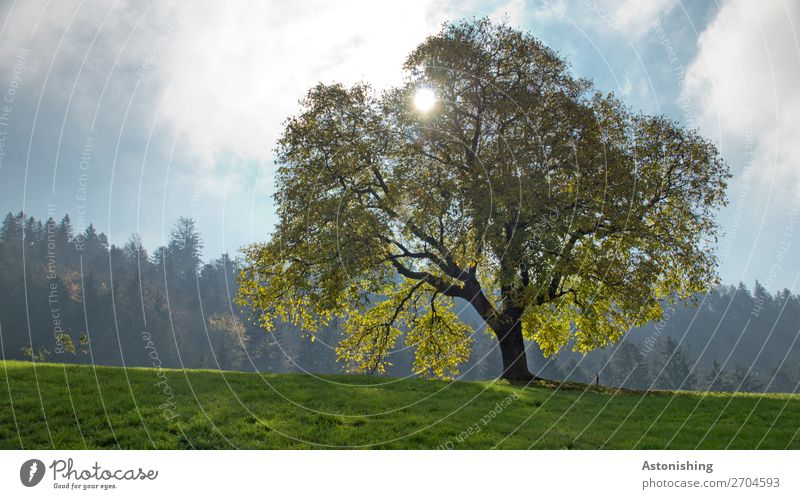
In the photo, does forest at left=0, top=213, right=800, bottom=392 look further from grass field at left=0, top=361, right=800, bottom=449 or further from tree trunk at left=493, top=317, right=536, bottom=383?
grass field at left=0, top=361, right=800, bottom=449

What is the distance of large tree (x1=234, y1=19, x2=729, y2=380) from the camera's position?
2170 cm

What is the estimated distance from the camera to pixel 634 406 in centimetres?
1884

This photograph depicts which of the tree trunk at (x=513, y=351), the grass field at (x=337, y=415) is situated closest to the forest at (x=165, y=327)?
the tree trunk at (x=513, y=351)

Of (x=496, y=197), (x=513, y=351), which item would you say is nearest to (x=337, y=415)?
(x=496, y=197)

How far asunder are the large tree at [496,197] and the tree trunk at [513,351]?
0.26 feet

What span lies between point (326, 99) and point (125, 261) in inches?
5876

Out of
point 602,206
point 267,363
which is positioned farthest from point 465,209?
point 267,363

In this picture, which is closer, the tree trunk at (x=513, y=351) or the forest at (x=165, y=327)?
the tree trunk at (x=513, y=351)

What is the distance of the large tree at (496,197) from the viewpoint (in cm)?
2170

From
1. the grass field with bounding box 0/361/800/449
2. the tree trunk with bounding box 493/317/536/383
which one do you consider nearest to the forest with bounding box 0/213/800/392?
the tree trunk with bounding box 493/317/536/383

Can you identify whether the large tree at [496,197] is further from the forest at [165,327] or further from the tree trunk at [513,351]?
the forest at [165,327]

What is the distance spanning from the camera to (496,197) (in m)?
20.8

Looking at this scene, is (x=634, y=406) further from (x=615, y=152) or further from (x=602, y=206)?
(x=615, y=152)

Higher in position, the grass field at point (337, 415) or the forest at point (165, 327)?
the forest at point (165, 327)
